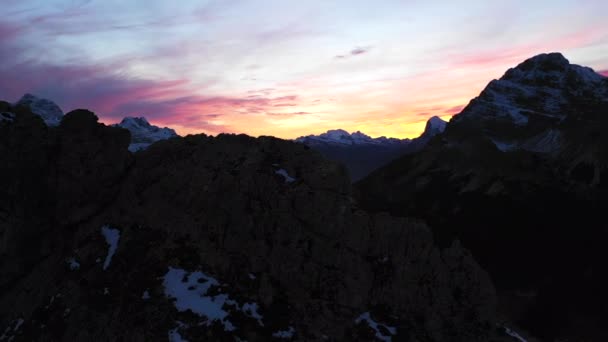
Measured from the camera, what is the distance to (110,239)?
68.3 meters

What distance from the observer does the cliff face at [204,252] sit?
59000 mm

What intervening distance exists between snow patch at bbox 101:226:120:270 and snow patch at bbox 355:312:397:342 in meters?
32.0

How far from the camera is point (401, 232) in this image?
235ft

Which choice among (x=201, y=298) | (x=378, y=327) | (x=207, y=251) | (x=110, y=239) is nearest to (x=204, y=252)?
(x=207, y=251)

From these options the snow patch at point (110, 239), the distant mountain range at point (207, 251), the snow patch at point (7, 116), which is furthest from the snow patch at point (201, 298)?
the snow patch at point (7, 116)

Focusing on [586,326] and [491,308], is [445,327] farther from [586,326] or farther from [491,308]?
[586,326]

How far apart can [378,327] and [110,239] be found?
36.5 m

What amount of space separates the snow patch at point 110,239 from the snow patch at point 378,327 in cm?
3195

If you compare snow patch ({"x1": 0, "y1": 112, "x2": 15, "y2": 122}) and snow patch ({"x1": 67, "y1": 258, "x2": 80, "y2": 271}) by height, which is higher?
snow patch ({"x1": 0, "y1": 112, "x2": 15, "y2": 122})

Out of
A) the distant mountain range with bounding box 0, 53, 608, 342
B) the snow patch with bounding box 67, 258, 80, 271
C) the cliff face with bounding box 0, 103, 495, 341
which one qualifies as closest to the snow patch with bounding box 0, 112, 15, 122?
the distant mountain range with bounding box 0, 53, 608, 342

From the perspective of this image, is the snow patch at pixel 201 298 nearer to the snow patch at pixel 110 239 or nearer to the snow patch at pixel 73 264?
the snow patch at pixel 110 239

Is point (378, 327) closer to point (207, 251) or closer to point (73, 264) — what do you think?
point (207, 251)

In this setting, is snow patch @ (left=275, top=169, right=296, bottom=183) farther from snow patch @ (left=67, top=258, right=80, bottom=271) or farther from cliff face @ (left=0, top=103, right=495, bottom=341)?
snow patch @ (left=67, top=258, right=80, bottom=271)

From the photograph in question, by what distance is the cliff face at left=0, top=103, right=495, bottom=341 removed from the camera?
5900 centimetres
